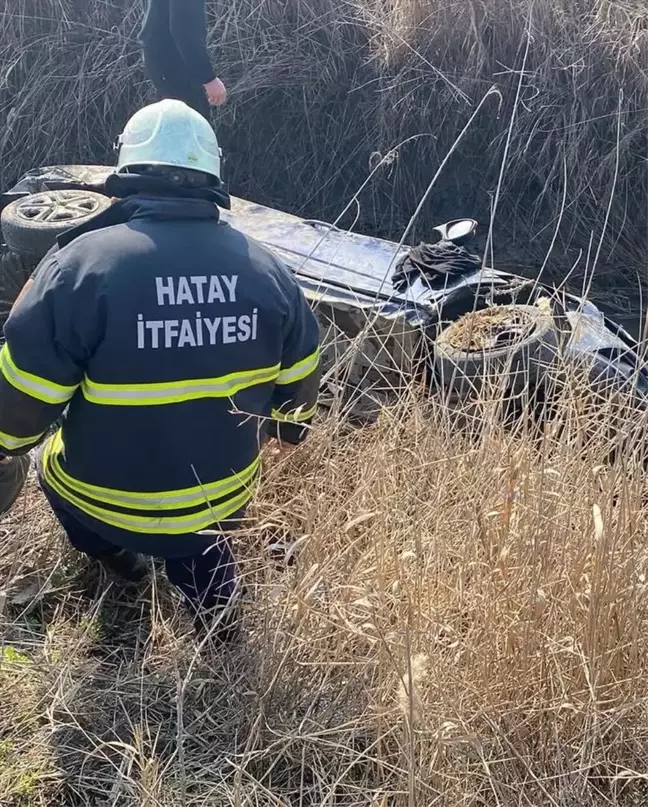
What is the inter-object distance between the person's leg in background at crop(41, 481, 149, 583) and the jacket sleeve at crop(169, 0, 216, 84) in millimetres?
3282

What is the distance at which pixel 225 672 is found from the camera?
2.42 meters

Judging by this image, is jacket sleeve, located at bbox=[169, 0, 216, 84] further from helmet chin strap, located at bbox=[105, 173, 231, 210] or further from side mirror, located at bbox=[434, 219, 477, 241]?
helmet chin strap, located at bbox=[105, 173, 231, 210]

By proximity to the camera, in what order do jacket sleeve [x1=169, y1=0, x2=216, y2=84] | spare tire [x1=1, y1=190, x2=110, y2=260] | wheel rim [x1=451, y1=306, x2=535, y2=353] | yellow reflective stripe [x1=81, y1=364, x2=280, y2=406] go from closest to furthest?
yellow reflective stripe [x1=81, y1=364, x2=280, y2=406]
wheel rim [x1=451, y1=306, x2=535, y2=353]
spare tire [x1=1, y1=190, x2=110, y2=260]
jacket sleeve [x1=169, y1=0, x2=216, y2=84]

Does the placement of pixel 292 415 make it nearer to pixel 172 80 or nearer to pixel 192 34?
pixel 192 34

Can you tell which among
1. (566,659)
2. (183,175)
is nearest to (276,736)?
(566,659)

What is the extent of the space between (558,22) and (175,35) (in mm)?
2851

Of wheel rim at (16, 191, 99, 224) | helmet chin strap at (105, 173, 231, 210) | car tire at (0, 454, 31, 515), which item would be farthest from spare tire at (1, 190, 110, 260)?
helmet chin strap at (105, 173, 231, 210)

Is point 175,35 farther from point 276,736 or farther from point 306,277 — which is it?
point 276,736

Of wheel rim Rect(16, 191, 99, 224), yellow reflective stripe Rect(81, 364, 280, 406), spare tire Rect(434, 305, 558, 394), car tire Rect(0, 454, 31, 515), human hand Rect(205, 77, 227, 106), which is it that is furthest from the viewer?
human hand Rect(205, 77, 227, 106)

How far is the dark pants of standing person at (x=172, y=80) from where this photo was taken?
544 centimetres

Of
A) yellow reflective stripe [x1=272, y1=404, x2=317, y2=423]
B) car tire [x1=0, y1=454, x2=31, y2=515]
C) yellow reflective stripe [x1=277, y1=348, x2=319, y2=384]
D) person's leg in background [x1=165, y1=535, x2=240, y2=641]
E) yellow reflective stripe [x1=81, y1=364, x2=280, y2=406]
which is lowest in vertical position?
person's leg in background [x1=165, y1=535, x2=240, y2=641]

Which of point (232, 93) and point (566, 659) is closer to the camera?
point (566, 659)

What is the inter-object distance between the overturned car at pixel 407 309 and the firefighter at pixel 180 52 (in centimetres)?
101

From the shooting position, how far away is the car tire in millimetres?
2822
